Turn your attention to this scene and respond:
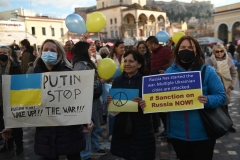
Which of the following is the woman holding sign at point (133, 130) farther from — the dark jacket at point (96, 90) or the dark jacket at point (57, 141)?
the dark jacket at point (96, 90)

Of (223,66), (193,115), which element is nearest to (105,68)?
(193,115)

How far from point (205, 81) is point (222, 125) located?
0.49 metres

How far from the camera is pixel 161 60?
5.09 meters

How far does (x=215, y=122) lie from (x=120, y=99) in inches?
42.6

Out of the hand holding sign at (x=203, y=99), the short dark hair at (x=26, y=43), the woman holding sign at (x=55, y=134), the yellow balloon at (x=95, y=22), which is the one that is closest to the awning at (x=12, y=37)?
the short dark hair at (x=26, y=43)

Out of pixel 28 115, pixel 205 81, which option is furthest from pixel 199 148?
pixel 28 115

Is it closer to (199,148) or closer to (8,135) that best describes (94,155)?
(8,135)

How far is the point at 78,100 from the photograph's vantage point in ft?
8.62

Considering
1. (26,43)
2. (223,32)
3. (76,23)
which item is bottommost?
(26,43)

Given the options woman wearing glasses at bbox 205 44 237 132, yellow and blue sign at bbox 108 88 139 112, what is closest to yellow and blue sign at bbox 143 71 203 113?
yellow and blue sign at bbox 108 88 139 112

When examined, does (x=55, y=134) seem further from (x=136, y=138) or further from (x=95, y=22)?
(x=95, y=22)

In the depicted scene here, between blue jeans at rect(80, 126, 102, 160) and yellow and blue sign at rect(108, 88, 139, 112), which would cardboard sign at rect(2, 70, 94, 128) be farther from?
blue jeans at rect(80, 126, 102, 160)

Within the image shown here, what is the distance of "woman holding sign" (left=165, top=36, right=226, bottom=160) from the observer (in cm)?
247

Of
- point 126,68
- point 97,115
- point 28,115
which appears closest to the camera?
point 28,115
